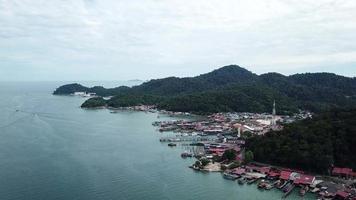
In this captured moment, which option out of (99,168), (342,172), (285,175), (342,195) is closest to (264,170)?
(285,175)

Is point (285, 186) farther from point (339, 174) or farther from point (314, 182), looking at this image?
point (339, 174)

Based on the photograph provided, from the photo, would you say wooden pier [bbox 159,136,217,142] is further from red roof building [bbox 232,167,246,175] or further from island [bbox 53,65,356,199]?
red roof building [bbox 232,167,246,175]

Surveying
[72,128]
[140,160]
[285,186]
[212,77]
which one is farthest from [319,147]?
[212,77]

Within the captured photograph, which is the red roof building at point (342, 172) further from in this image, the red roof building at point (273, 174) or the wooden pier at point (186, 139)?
the wooden pier at point (186, 139)

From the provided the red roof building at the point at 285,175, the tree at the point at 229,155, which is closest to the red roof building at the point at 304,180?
the red roof building at the point at 285,175

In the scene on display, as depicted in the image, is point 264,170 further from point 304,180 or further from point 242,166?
point 304,180
